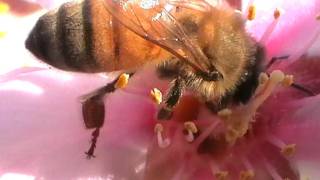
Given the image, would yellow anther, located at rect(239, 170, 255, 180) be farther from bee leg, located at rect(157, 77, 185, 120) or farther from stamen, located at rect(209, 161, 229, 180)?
bee leg, located at rect(157, 77, 185, 120)

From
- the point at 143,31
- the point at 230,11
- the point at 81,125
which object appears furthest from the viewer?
the point at 81,125

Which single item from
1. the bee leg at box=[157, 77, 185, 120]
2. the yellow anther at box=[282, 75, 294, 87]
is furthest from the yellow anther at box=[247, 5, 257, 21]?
the bee leg at box=[157, 77, 185, 120]

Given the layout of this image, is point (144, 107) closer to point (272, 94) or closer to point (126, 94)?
point (126, 94)

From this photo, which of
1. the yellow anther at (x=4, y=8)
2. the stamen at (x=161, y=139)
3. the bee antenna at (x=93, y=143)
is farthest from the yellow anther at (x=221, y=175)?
the yellow anther at (x=4, y=8)

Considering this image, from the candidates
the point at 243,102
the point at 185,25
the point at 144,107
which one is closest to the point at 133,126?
the point at 144,107

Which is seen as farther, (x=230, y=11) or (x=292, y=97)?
(x=292, y=97)

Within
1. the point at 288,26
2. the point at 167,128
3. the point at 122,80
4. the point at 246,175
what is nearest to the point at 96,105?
the point at 122,80
